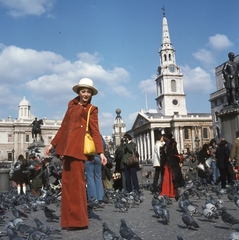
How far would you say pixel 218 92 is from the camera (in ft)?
172

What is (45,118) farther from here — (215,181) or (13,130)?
(215,181)

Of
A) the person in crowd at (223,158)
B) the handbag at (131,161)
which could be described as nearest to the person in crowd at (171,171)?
the handbag at (131,161)

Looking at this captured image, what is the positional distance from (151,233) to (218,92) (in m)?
50.9

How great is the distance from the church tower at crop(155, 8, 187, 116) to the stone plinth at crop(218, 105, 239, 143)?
6648cm

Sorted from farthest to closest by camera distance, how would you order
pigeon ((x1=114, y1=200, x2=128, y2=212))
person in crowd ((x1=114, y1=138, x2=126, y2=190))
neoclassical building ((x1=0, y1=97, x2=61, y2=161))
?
neoclassical building ((x1=0, y1=97, x2=61, y2=161))
person in crowd ((x1=114, y1=138, x2=126, y2=190))
pigeon ((x1=114, y1=200, x2=128, y2=212))

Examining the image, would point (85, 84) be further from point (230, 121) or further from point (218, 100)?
point (218, 100)

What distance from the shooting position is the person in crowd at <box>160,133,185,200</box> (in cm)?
809

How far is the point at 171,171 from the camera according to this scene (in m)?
8.28

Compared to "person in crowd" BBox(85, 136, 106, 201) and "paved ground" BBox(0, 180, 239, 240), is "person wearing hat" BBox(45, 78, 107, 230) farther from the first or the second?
"person in crowd" BBox(85, 136, 106, 201)

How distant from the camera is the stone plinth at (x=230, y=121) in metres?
11.2

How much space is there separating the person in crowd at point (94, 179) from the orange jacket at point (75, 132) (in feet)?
7.64

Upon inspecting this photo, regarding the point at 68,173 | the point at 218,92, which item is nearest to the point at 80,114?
the point at 68,173

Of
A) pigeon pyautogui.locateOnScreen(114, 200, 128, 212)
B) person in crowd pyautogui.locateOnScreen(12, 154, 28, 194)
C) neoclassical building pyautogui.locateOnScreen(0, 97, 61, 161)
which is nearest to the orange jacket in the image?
pigeon pyautogui.locateOnScreen(114, 200, 128, 212)

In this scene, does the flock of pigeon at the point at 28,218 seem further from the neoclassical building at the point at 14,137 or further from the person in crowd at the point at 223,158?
the neoclassical building at the point at 14,137
